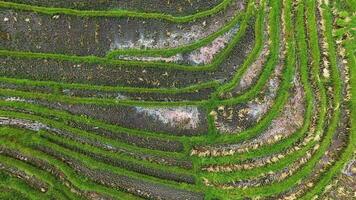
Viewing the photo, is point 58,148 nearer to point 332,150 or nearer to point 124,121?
point 124,121

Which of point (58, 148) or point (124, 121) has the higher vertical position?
point (124, 121)

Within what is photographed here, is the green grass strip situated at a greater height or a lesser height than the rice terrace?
greater

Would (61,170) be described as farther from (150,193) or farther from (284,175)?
(284,175)

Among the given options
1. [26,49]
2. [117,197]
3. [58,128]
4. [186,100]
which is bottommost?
[117,197]

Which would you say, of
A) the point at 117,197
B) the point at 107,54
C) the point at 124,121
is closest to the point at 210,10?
the point at 107,54

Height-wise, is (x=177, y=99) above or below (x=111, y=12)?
below

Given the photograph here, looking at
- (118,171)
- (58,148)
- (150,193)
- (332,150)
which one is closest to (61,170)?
(58,148)

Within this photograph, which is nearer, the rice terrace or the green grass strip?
the rice terrace
